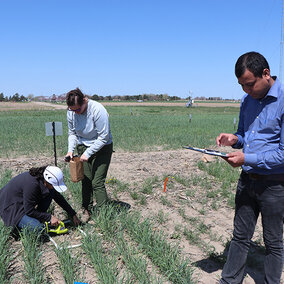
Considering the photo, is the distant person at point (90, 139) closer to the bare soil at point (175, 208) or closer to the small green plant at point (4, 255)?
the bare soil at point (175, 208)

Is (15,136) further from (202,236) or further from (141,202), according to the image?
(202,236)

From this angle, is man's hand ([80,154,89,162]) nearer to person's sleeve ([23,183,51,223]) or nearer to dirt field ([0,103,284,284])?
person's sleeve ([23,183,51,223])

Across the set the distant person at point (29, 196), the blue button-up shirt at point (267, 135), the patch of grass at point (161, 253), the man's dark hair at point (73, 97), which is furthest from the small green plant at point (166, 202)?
the blue button-up shirt at point (267, 135)

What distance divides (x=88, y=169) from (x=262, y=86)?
257 cm

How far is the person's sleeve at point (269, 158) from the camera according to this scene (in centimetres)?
209

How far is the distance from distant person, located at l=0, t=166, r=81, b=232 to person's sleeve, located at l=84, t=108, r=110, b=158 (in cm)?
46

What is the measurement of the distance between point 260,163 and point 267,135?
0.25m

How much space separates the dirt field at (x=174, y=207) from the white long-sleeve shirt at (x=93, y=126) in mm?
1362

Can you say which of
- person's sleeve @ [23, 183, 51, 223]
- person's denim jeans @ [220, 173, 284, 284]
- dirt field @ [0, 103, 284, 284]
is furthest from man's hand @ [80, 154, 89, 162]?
person's denim jeans @ [220, 173, 284, 284]

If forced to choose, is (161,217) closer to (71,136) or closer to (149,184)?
(149,184)

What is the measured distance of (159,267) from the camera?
2887 mm

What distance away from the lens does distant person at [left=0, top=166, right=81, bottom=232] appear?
10.9ft

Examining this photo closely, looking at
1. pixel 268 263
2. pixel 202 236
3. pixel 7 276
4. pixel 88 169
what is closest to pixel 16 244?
pixel 7 276

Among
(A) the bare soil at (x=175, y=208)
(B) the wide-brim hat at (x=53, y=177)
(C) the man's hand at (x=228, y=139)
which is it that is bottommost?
(A) the bare soil at (x=175, y=208)
